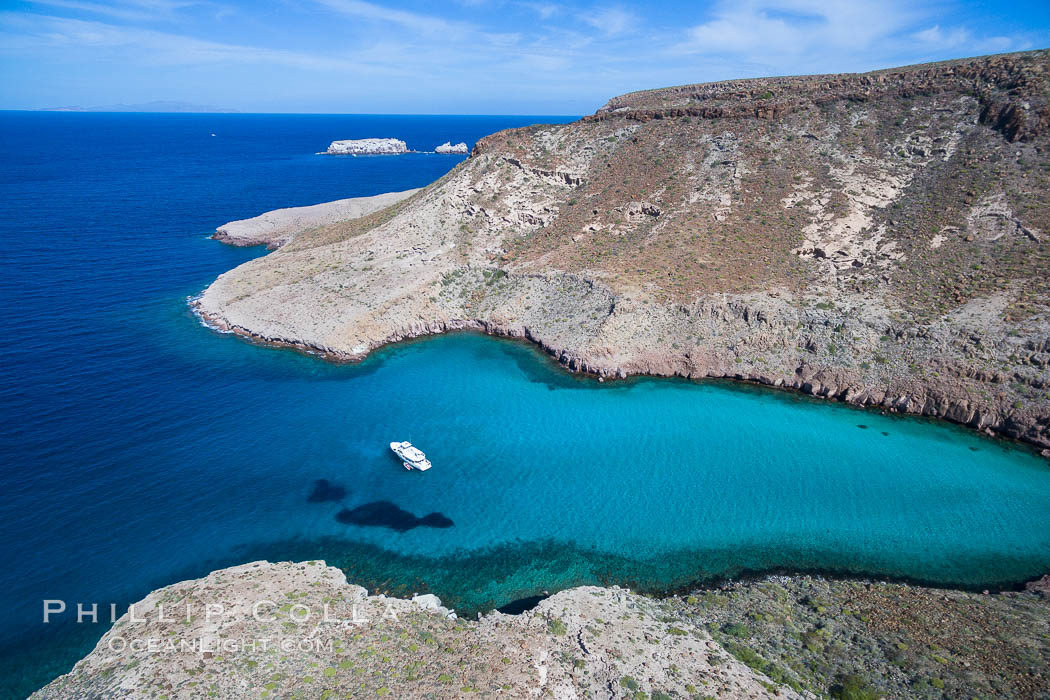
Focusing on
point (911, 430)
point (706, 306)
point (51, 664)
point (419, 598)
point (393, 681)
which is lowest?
point (51, 664)

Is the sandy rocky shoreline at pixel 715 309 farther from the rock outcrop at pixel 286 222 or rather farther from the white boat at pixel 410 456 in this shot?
the rock outcrop at pixel 286 222

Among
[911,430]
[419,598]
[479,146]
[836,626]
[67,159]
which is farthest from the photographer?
[67,159]

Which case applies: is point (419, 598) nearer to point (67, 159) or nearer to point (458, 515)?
point (458, 515)

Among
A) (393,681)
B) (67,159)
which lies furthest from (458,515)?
(67,159)

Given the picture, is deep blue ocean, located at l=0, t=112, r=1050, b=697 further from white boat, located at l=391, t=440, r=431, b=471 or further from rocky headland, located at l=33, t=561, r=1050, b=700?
rocky headland, located at l=33, t=561, r=1050, b=700

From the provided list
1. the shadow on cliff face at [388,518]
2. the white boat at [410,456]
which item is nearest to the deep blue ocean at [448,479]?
the shadow on cliff face at [388,518]

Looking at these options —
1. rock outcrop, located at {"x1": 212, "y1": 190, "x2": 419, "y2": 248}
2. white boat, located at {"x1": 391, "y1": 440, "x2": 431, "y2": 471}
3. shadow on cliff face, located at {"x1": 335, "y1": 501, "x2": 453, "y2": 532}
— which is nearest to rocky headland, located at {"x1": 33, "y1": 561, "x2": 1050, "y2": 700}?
shadow on cliff face, located at {"x1": 335, "y1": 501, "x2": 453, "y2": 532}

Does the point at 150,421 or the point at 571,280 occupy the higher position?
the point at 571,280
